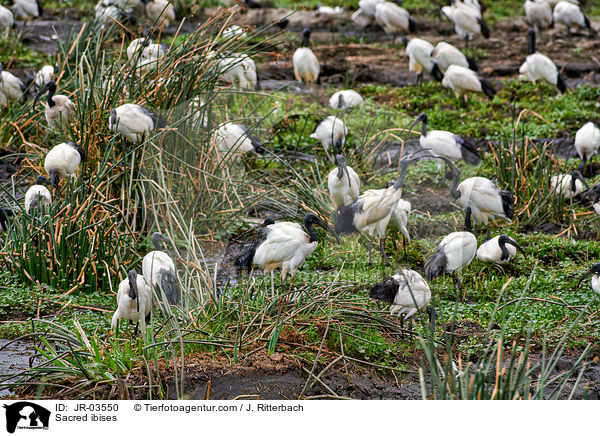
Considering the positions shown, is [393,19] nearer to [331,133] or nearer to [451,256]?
[331,133]

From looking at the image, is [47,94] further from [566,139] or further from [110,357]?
[566,139]

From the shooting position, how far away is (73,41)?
233 inches

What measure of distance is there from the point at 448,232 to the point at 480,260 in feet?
1.01

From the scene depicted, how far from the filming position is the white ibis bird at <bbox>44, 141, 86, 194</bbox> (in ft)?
14.2

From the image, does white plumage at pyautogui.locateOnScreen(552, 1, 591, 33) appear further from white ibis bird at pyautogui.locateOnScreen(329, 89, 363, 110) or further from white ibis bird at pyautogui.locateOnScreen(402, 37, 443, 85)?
white ibis bird at pyautogui.locateOnScreen(329, 89, 363, 110)

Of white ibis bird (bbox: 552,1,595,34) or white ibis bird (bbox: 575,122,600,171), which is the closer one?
white ibis bird (bbox: 575,122,600,171)

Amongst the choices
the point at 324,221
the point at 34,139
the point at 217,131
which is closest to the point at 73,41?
the point at 34,139

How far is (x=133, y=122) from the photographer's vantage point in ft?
14.1

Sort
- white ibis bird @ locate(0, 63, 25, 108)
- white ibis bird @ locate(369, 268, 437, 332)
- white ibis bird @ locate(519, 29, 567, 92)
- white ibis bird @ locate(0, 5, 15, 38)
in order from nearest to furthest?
white ibis bird @ locate(369, 268, 437, 332) → white ibis bird @ locate(0, 63, 25, 108) → white ibis bird @ locate(519, 29, 567, 92) → white ibis bird @ locate(0, 5, 15, 38)

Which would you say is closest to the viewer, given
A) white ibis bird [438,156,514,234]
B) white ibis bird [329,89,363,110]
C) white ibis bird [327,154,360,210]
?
white ibis bird [438,156,514,234]

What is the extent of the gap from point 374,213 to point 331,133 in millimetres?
2089

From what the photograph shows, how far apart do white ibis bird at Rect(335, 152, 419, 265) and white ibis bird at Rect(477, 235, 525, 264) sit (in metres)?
0.55

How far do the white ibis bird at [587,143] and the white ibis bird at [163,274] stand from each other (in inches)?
147

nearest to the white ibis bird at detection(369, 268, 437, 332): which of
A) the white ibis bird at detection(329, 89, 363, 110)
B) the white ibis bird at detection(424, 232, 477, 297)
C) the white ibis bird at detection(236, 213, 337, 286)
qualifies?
the white ibis bird at detection(424, 232, 477, 297)
